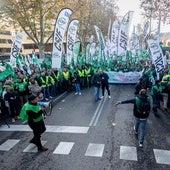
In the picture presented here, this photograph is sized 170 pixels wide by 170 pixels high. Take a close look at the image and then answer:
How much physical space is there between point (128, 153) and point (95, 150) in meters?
0.99

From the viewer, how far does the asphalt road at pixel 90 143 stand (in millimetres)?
7062

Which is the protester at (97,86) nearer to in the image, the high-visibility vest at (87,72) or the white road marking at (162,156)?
the high-visibility vest at (87,72)

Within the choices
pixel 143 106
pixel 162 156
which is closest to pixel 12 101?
pixel 143 106

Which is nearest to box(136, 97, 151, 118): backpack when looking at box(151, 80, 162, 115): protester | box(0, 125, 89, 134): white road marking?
box(0, 125, 89, 134): white road marking

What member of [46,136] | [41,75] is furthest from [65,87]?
[46,136]

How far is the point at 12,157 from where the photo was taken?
25.1 ft

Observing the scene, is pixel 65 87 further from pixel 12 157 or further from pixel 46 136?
pixel 12 157

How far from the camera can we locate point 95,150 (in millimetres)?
7895

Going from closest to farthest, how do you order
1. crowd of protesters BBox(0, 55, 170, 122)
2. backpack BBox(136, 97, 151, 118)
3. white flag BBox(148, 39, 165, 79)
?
1. backpack BBox(136, 97, 151, 118)
2. crowd of protesters BBox(0, 55, 170, 122)
3. white flag BBox(148, 39, 165, 79)

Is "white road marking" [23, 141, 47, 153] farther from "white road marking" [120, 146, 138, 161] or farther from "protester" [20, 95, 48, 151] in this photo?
"white road marking" [120, 146, 138, 161]

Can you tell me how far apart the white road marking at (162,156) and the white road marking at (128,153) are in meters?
0.60

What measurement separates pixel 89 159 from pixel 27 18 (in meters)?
22.0

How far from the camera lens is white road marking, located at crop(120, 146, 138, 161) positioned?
7.36 meters

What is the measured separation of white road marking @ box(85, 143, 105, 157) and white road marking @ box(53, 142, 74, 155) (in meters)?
0.60
